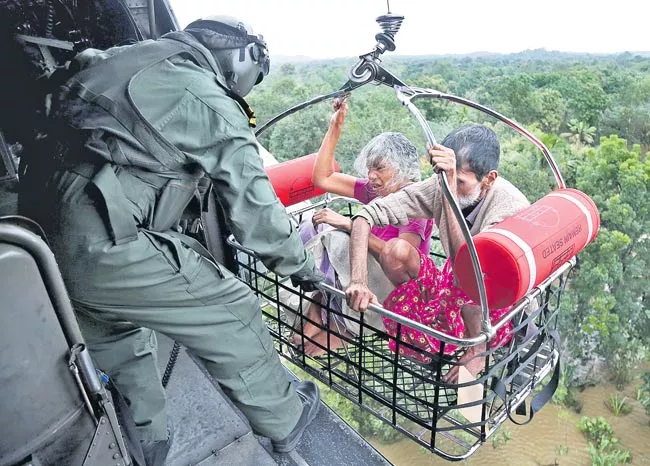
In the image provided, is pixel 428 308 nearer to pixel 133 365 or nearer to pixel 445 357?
pixel 445 357

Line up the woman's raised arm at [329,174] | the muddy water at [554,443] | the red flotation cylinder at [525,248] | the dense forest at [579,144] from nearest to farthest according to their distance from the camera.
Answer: the red flotation cylinder at [525,248]
the woman's raised arm at [329,174]
the dense forest at [579,144]
the muddy water at [554,443]

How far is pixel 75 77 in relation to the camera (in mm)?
1312

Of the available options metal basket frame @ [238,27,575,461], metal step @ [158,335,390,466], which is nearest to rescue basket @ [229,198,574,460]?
metal basket frame @ [238,27,575,461]

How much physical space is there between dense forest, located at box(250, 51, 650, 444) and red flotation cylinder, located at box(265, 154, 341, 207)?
0.28 meters

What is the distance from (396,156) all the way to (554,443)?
44.9 feet

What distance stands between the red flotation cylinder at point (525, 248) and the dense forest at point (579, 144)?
0.69 metres

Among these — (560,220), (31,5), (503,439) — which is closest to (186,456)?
(560,220)

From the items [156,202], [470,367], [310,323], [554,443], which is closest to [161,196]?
[156,202]

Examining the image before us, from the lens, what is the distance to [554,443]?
507 inches

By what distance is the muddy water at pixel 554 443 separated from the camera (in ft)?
41.3

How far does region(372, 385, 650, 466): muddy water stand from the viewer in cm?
1258

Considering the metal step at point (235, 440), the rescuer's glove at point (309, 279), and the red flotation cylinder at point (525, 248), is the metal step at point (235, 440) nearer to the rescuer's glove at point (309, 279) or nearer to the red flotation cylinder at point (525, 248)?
the rescuer's glove at point (309, 279)

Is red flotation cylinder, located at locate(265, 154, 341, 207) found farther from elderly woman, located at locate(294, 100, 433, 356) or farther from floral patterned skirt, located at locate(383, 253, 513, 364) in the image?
floral patterned skirt, located at locate(383, 253, 513, 364)

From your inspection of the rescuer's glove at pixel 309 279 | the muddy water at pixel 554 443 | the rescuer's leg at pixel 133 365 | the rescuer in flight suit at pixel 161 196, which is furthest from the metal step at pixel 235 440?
the muddy water at pixel 554 443
